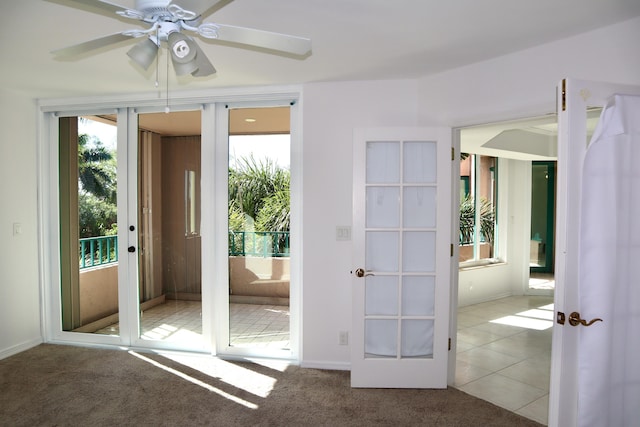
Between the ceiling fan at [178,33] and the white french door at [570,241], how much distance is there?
1273 millimetres

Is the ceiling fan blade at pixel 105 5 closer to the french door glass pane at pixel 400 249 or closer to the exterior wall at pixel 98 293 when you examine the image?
the french door glass pane at pixel 400 249

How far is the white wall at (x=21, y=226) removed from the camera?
3719mm

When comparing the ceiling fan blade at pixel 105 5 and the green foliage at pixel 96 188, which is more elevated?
the ceiling fan blade at pixel 105 5

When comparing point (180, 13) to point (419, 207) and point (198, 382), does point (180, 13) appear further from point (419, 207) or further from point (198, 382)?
point (198, 382)

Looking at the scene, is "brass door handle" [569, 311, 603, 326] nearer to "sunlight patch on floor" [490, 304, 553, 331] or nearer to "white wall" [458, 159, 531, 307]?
"sunlight patch on floor" [490, 304, 553, 331]

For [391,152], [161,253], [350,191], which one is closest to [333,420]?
[350,191]

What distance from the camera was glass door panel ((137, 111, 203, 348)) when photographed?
3.84 metres

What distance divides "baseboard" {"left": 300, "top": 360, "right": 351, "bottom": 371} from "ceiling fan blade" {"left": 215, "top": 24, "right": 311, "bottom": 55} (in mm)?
2675

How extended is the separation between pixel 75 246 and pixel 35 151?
3.39 feet

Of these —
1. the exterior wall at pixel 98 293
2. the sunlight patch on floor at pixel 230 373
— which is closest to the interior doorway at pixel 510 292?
the sunlight patch on floor at pixel 230 373

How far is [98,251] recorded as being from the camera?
159 inches

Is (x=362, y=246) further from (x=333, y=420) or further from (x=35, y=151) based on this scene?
(x=35, y=151)

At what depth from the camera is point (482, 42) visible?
101 inches

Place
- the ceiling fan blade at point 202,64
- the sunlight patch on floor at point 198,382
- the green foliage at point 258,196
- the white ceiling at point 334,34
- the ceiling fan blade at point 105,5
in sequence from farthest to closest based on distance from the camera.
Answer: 1. the green foliage at point 258,196
2. the sunlight patch on floor at point 198,382
3. the white ceiling at point 334,34
4. the ceiling fan blade at point 202,64
5. the ceiling fan blade at point 105,5
